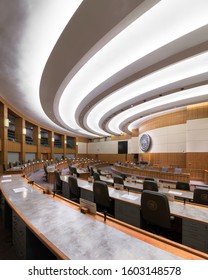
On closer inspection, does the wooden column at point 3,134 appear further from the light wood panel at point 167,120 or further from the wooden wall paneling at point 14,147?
the light wood panel at point 167,120

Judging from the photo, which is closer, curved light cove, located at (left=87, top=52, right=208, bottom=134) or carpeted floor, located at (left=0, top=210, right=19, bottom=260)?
carpeted floor, located at (left=0, top=210, right=19, bottom=260)

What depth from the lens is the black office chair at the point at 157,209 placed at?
6.59 ft

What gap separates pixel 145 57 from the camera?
3.76m

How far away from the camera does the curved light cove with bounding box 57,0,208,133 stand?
267cm

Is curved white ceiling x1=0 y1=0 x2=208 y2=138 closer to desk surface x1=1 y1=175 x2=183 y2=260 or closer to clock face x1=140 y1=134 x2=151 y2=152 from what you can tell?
desk surface x1=1 y1=175 x2=183 y2=260

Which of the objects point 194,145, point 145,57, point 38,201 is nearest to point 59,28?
point 145,57

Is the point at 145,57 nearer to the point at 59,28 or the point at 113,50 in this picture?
the point at 113,50

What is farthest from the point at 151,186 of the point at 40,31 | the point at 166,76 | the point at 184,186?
the point at 40,31

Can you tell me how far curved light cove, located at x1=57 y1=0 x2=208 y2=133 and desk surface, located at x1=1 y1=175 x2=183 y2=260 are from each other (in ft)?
11.6

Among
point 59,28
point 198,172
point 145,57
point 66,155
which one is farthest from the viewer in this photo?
point 66,155

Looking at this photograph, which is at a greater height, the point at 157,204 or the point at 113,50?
the point at 113,50

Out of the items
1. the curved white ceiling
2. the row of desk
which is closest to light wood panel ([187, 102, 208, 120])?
the curved white ceiling
